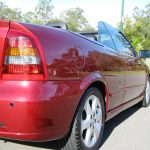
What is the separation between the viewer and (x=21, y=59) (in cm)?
306

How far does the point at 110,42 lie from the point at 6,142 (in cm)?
203

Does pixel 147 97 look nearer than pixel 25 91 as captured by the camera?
No

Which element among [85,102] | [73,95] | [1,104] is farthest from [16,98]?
[85,102]

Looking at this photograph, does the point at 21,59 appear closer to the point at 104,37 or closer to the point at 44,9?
the point at 104,37

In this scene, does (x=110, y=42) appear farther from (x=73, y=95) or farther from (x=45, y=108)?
(x=45, y=108)

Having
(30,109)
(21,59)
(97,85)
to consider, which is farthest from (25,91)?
(97,85)

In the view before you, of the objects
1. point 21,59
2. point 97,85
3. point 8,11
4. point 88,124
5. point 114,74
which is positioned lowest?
point 88,124

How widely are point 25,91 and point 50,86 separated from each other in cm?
24

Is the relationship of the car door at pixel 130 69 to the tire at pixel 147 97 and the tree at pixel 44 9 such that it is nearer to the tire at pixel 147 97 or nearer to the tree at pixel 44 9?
the tire at pixel 147 97

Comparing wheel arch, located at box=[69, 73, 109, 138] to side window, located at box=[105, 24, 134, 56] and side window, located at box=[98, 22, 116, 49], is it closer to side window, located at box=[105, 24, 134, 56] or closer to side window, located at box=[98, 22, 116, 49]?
side window, located at box=[98, 22, 116, 49]

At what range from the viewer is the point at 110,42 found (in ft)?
16.2

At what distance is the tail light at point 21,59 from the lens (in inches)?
119

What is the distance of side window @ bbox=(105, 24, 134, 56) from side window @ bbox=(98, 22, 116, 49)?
0.43 ft

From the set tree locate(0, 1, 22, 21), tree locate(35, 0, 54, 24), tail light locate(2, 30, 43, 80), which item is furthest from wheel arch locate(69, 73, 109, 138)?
tree locate(35, 0, 54, 24)
